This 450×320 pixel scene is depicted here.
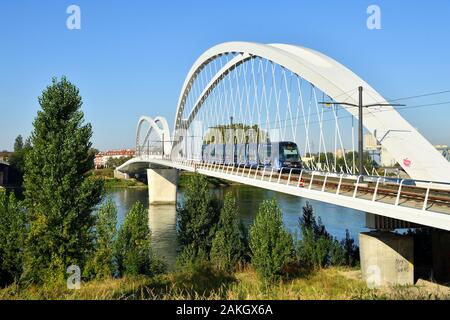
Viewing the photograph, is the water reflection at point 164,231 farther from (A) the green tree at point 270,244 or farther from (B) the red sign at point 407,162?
(B) the red sign at point 407,162

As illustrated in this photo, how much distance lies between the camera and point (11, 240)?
1730cm

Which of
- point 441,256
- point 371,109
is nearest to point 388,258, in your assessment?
point 441,256

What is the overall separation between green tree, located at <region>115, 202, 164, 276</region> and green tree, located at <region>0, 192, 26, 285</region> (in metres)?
3.93

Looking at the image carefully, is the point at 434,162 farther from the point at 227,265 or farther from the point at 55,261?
the point at 55,261

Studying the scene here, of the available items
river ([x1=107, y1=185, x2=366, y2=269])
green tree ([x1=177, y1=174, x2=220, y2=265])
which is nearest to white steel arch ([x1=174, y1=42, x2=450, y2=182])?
river ([x1=107, y1=185, x2=366, y2=269])

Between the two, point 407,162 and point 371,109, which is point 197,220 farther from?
point 407,162

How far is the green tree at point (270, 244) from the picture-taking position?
16719 mm

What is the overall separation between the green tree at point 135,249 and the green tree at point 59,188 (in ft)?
8.61

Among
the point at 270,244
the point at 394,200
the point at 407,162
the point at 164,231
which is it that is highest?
the point at 407,162

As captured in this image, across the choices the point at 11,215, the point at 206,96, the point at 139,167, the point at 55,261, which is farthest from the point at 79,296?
the point at 139,167

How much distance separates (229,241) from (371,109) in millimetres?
8582

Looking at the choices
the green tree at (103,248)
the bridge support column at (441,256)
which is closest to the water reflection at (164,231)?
the green tree at (103,248)

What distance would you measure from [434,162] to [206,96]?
31.2 metres

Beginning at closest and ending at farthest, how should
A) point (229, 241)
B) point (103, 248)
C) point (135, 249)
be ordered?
point (103, 248)
point (135, 249)
point (229, 241)
